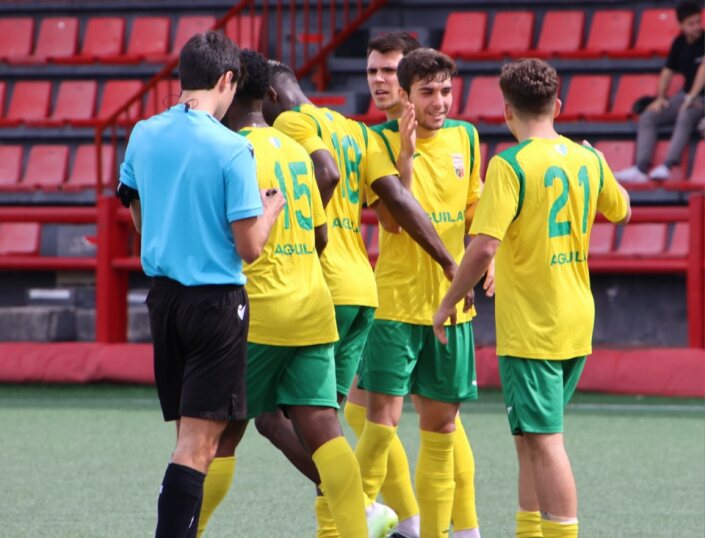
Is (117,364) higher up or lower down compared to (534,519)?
higher up

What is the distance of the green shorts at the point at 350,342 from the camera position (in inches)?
205

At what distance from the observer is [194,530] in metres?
4.31

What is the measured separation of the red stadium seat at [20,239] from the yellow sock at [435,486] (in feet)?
27.9

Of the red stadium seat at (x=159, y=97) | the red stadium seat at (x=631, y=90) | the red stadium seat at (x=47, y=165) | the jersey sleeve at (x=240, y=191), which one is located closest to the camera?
the jersey sleeve at (x=240, y=191)

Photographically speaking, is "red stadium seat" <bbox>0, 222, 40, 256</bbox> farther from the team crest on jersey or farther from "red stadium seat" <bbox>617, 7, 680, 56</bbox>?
the team crest on jersey

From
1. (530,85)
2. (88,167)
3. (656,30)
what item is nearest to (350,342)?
(530,85)

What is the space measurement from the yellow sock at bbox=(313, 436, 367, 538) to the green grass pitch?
108 cm

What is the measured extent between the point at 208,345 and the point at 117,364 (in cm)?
643

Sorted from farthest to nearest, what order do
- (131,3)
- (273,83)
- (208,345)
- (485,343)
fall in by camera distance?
(131,3), (485,343), (273,83), (208,345)

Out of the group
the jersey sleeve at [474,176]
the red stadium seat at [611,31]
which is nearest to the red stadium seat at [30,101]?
the red stadium seat at [611,31]

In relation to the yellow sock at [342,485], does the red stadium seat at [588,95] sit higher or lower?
higher

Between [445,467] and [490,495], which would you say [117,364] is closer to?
[490,495]

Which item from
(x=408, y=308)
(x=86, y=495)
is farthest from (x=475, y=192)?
(x=86, y=495)

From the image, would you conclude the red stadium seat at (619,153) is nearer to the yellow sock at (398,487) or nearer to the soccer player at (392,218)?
the soccer player at (392,218)
